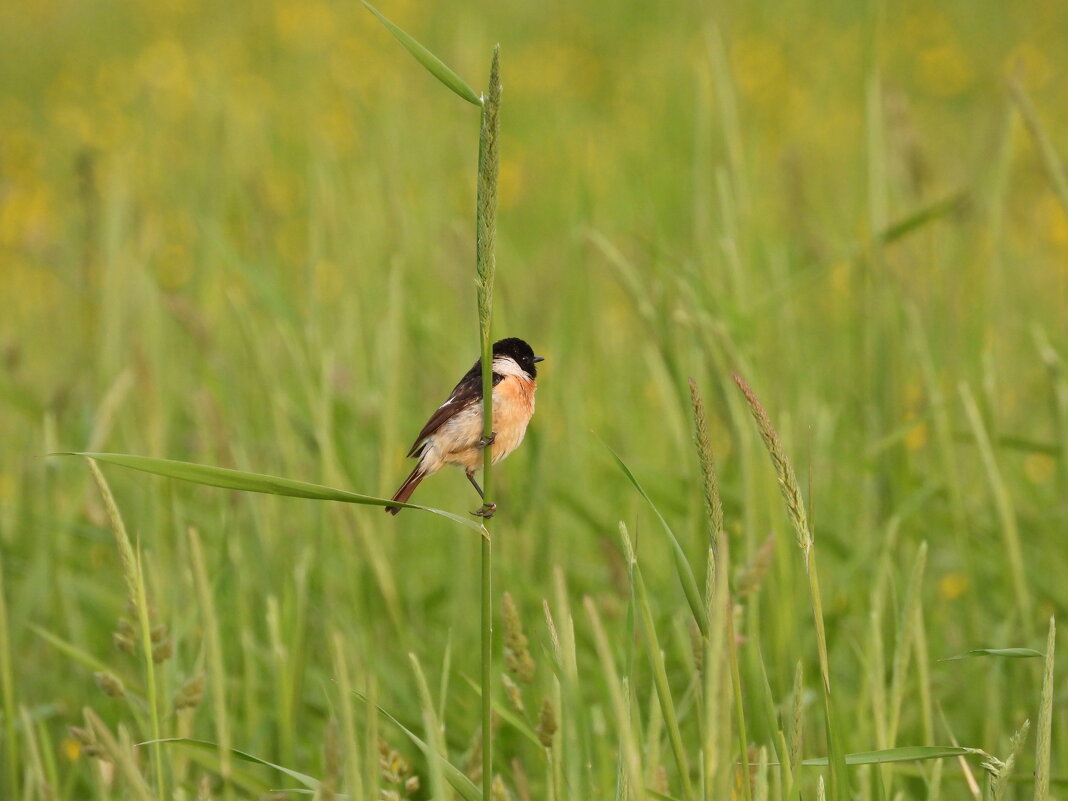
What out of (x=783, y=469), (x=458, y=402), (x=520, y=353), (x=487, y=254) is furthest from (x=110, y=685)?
(x=783, y=469)

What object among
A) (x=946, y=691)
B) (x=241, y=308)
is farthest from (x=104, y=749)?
(x=946, y=691)

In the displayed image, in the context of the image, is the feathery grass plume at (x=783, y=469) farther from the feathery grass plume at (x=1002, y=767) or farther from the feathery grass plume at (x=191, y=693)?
the feathery grass plume at (x=191, y=693)

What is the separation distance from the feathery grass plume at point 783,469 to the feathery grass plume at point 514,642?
1.49 ft

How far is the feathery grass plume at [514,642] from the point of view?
173cm

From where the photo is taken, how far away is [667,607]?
10.8ft

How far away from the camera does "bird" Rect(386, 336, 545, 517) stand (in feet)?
6.98

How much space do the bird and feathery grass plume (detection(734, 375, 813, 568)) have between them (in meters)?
0.72

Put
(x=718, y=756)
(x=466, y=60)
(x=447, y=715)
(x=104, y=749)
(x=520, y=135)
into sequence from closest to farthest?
1. (x=718, y=756)
2. (x=104, y=749)
3. (x=447, y=715)
4. (x=466, y=60)
5. (x=520, y=135)

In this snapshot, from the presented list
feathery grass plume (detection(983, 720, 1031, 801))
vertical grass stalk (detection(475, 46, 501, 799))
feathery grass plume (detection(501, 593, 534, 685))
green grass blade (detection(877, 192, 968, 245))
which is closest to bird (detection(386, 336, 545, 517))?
feathery grass plume (detection(501, 593, 534, 685))

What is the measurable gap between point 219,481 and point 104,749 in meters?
0.70

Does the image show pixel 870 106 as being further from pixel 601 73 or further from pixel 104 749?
pixel 601 73

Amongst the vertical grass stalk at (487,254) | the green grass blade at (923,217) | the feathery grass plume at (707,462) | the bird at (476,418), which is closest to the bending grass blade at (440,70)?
the vertical grass stalk at (487,254)

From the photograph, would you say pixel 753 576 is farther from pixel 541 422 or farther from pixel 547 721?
pixel 541 422

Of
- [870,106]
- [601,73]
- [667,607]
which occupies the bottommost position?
[667,607]
